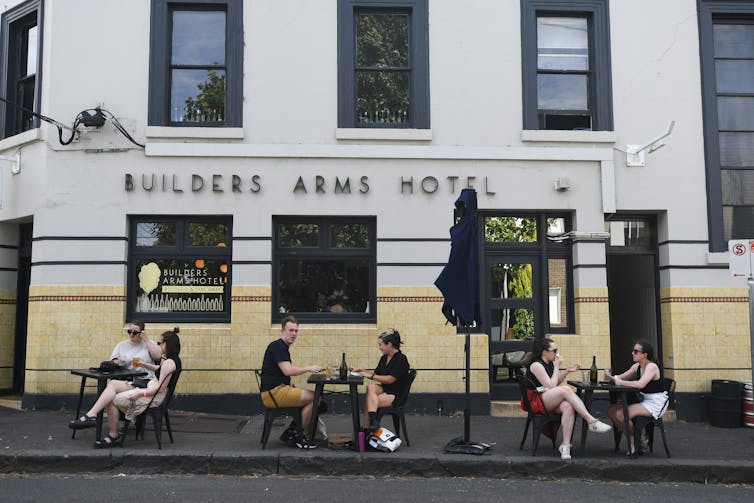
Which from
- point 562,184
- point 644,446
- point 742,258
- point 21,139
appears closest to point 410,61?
point 562,184

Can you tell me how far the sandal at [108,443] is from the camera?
797 centimetres

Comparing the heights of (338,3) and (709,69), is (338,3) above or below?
above

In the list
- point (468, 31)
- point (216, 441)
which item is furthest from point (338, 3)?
point (216, 441)

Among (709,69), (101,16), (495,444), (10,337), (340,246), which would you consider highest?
(101,16)

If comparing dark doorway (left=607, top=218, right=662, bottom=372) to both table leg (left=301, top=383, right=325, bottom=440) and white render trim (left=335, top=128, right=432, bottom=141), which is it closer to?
white render trim (left=335, top=128, right=432, bottom=141)

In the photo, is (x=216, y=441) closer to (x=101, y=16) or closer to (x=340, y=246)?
(x=340, y=246)

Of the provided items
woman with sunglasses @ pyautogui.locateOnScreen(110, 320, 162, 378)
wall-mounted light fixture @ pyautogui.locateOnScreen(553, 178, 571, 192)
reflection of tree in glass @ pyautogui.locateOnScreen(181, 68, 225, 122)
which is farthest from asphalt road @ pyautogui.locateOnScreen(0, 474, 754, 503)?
reflection of tree in glass @ pyautogui.locateOnScreen(181, 68, 225, 122)

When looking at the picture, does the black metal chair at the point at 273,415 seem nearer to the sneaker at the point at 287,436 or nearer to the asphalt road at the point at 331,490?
the sneaker at the point at 287,436

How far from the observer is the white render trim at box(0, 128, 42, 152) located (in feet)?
36.6

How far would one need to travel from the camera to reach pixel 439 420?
1030 centimetres

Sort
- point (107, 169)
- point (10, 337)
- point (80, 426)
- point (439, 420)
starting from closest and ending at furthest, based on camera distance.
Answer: point (80, 426) → point (439, 420) → point (107, 169) → point (10, 337)

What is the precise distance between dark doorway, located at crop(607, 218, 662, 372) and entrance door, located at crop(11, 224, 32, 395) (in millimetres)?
9390

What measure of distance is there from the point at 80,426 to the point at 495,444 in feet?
15.3

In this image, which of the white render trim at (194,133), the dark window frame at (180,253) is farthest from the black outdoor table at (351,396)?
the white render trim at (194,133)
